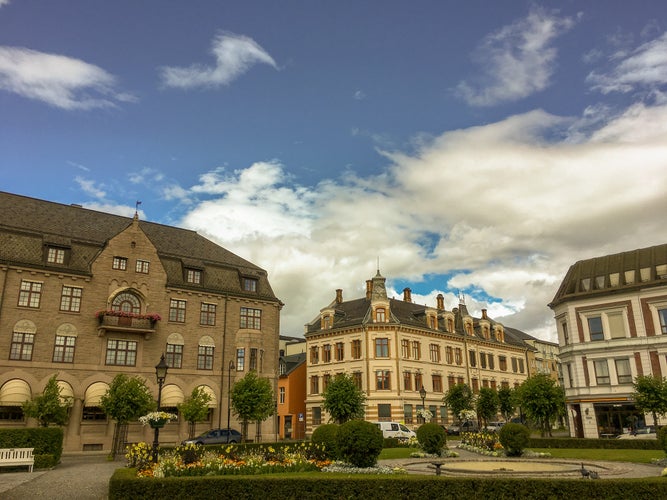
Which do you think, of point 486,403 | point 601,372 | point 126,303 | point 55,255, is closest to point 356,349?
point 486,403

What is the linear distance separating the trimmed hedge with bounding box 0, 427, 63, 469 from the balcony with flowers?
43.0 ft

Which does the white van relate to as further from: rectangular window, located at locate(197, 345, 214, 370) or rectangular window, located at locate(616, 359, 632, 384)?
rectangular window, located at locate(616, 359, 632, 384)

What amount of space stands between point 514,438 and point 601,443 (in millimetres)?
9516

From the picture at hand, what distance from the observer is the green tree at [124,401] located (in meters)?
34.5

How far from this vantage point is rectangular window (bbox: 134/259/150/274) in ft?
139

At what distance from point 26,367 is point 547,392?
124ft

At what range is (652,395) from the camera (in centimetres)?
3588

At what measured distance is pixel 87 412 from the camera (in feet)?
124

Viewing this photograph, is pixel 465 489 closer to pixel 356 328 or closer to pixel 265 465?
pixel 265 465

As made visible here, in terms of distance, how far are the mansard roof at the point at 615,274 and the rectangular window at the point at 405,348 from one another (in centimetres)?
1525

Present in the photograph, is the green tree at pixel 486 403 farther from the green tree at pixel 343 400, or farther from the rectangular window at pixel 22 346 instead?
the rectangular window at pixel 22 346

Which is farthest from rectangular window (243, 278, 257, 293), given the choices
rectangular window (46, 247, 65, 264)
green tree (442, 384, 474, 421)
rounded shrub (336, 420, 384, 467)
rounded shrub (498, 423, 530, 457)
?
rounded shrub (336, 420, 384, 467)

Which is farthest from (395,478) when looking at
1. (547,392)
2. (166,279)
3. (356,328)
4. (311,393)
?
(311,393)

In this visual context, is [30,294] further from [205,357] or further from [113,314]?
[205,357]
